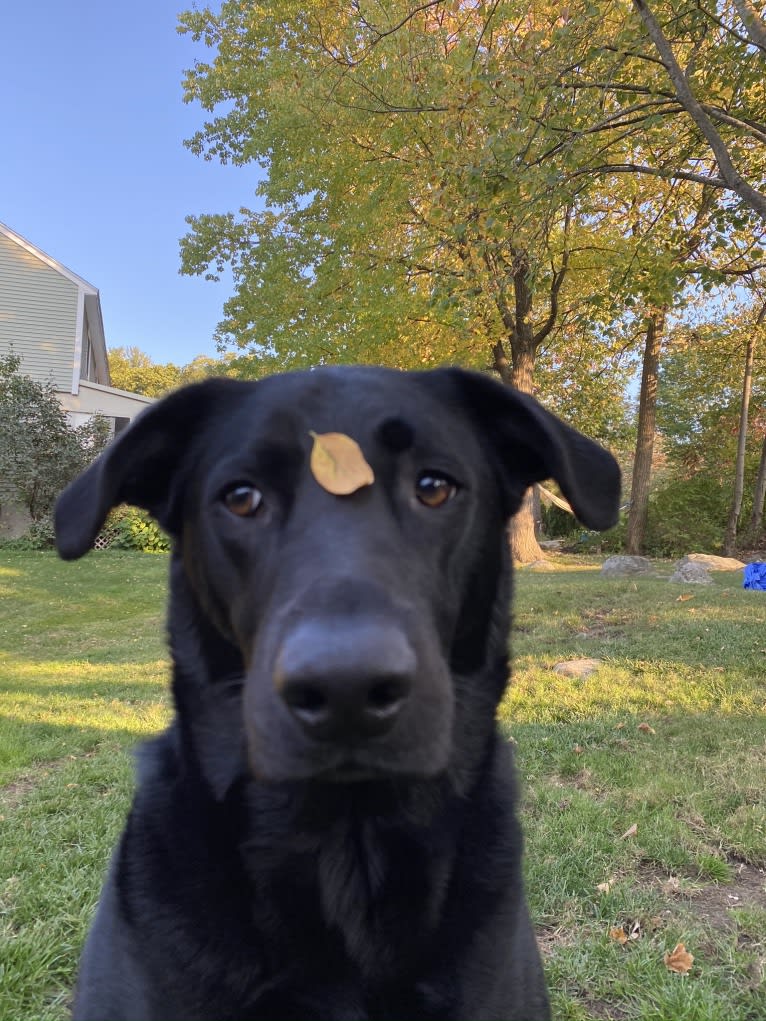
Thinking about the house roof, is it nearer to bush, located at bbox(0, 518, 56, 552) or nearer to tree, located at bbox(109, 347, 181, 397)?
bush, located at bbox(0, 518, 56, 552)

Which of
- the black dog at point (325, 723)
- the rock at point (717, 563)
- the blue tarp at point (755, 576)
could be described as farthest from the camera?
the rock at point (717, 563)

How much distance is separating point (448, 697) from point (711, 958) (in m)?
2.11

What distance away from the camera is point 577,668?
21.1ft

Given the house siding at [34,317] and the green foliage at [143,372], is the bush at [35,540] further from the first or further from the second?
the green foliage at [143,372]

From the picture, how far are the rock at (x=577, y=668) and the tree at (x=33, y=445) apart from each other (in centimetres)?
1429

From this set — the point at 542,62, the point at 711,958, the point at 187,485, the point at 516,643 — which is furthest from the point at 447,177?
the point at 711,958

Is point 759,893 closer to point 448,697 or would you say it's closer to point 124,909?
point 448,697

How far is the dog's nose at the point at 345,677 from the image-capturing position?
1153 millimetres

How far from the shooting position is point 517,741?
477 cm

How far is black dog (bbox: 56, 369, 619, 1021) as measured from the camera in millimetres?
1332

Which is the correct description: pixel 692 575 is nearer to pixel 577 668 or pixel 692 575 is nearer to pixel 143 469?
pixel 577 668

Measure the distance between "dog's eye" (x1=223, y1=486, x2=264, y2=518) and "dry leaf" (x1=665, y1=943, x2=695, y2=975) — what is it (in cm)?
236

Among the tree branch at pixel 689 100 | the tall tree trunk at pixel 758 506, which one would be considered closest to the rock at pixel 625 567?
the tree branch at pixel 689 100

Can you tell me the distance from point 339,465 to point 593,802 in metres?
3.10
